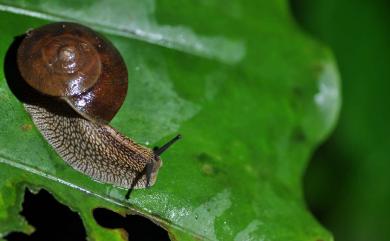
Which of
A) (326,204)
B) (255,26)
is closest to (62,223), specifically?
(255,26)

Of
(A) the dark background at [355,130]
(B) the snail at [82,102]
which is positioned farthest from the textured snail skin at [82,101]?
(A) the dark background at [355,130]

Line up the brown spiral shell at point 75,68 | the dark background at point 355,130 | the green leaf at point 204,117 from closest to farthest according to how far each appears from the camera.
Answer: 1. the green leaf at point 204,117
2. the brown spiral shell at point 75,68
3. the dark background at point 355,130

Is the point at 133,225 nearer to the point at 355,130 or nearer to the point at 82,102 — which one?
the point at 82,102

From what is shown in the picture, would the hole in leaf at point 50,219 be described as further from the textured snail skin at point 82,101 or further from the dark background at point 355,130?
the dark background at point 355,130

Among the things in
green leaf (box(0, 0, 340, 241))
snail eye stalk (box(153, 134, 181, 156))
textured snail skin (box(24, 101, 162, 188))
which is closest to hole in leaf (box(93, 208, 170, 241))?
green leaf (box(0, 0, 340, 241))

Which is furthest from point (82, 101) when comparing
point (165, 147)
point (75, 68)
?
point (165, 147)

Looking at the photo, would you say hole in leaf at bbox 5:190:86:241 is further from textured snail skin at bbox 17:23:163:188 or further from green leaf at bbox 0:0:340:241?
textured snail skin at bbox 17:23:163:188
